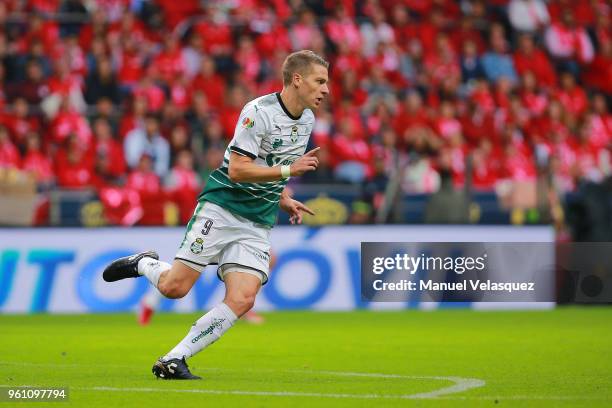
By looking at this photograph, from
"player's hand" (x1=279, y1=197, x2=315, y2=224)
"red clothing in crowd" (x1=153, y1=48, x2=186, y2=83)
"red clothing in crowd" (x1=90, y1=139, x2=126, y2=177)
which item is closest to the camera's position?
"player's hand" (x1=279, y1=197, x2=315, y2=224)

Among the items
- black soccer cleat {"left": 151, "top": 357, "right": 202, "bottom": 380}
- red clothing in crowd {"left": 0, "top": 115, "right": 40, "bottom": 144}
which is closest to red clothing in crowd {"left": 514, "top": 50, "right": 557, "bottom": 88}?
red clothing in crowd {"left": 0, "top": 115, "right": 40, "bottom": 144}

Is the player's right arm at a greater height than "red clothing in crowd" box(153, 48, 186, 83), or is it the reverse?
"red clothing in crowd" box(153, 48, 186, 83)

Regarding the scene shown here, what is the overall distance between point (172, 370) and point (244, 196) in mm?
1266

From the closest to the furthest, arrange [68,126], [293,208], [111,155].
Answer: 1. [293,208]
2. [111,155]
3. [68,126]

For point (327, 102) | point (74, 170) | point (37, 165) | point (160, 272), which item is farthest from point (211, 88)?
point (160, 272)

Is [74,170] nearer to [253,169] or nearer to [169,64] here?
[169,64]

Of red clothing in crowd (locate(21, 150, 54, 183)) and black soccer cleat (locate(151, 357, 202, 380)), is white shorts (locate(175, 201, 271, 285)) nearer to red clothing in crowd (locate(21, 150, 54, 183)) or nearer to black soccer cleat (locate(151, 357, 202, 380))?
black soccer cleat (locate(151, 357, 202, 380))

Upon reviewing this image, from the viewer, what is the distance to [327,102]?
69.8ft

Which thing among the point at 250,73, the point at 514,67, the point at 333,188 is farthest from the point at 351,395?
the point at 514,67

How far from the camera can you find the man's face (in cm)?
855

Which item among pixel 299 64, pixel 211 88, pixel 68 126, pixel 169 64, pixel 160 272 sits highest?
pixel 169 64

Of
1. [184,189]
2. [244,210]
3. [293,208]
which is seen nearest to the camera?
[244,210]

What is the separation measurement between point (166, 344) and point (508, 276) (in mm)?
4090

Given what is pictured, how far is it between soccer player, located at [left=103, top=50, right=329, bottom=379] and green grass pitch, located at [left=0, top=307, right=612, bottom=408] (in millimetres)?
499
